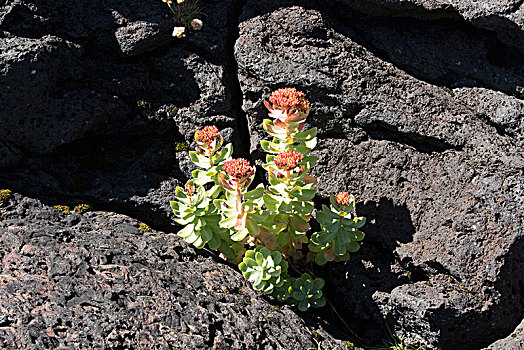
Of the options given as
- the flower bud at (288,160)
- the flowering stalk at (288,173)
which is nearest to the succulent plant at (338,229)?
the flowering stalk at (288,173)

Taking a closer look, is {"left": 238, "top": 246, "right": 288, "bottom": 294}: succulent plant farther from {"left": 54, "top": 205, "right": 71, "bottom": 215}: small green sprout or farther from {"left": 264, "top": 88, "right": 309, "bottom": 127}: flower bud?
{"left": 54, "top": 205, "right": 71, "bottom": 215}: small green sprout

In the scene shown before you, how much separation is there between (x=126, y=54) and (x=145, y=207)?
1298 millimetres

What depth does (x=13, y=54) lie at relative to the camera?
359 cm

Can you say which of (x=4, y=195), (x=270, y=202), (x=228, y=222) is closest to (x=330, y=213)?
(x=270, y=202)

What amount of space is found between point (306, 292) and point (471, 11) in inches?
98.1

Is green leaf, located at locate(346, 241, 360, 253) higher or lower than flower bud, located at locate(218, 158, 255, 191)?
lower

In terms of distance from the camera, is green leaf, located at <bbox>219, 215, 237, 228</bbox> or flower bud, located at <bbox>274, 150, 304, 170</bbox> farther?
green leaf, located at <bbox>219, 215, 237, 228</bbox>

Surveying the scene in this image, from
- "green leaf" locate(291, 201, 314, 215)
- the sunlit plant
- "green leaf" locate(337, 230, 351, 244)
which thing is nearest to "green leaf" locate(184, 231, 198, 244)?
the sunlit plant

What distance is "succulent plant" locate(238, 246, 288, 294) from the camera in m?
3.40

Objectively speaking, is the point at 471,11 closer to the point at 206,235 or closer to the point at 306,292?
the point at 306,292

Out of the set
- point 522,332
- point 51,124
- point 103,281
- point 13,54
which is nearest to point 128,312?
point 103,281

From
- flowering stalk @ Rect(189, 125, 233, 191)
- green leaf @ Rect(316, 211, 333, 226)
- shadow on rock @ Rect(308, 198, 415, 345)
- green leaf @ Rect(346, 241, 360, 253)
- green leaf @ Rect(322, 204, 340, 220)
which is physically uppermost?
flowering stalk @ Rect(189, 125, 233, 191)

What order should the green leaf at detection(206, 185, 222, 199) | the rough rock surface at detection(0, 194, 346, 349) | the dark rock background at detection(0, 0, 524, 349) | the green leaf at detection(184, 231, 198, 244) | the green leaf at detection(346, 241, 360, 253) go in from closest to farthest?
1. the rough rock surface at detection(0, 194, 346, 349)
2. the dark rock background at detection(0, 0, 524, 349)
3. the green leaf at detection(184, 231, 198, 244)
4. the green leaf at detection(206, 185, 222, 199)
5. the green leaf at detection(346, 241, 360, 253)

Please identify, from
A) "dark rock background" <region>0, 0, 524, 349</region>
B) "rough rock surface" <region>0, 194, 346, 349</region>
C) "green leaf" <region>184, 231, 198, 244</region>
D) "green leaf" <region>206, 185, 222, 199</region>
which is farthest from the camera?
"green leaf" <region>206, 185, 222, 199</region>
